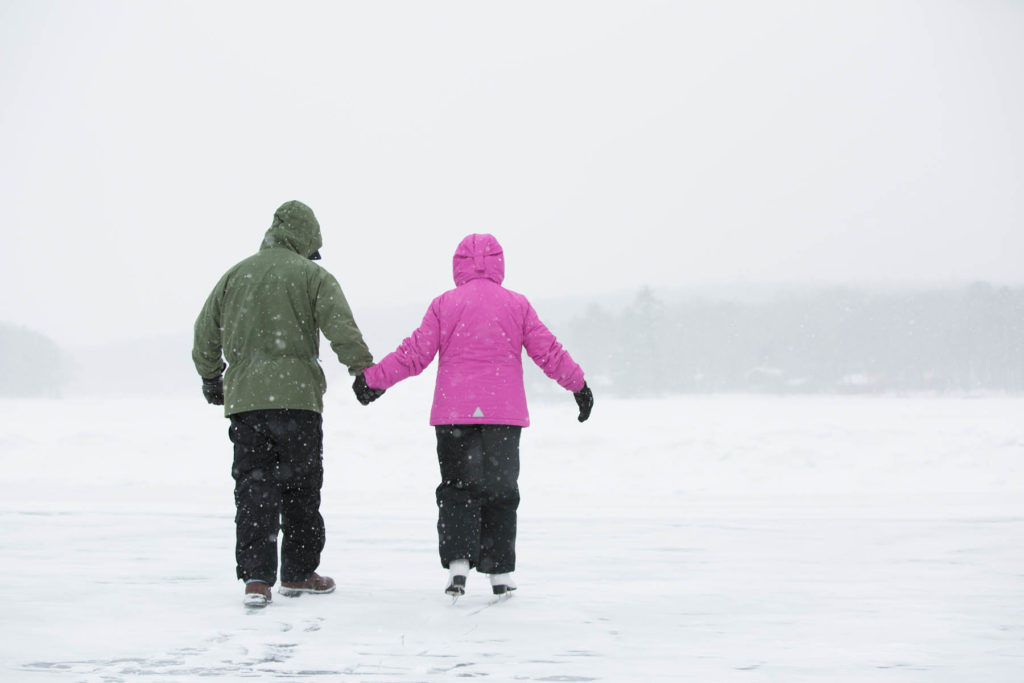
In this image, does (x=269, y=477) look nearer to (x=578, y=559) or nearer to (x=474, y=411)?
(x=474, y=411)

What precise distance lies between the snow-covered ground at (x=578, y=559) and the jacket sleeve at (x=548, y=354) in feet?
3.30

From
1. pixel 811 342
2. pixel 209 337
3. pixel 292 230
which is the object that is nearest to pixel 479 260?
pixel 292 230

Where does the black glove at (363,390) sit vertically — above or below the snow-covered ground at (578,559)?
above

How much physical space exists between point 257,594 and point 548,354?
65.4 inches

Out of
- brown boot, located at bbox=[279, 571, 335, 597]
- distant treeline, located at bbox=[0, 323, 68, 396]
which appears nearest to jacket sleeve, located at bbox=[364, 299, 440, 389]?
brown boot, located at bbox=[279, 571, 335, 597]

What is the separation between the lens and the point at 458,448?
411 centimetres

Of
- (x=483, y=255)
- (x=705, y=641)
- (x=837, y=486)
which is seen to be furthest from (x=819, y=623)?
(x=837, y=486)

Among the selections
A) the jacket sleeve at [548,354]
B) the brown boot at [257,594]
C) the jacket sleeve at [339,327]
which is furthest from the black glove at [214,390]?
the jacket sleeve at [548,354]

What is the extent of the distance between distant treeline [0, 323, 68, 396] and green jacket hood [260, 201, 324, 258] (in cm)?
2052

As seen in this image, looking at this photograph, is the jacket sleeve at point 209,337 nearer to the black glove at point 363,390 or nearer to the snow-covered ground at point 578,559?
the black glove at point 363,390

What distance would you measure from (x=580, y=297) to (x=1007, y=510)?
665 inches

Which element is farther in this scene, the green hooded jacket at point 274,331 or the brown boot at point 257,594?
the green hooded jacket at point 274,331

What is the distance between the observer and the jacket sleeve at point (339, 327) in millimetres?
4074

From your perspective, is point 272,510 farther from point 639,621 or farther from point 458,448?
point 639,621
